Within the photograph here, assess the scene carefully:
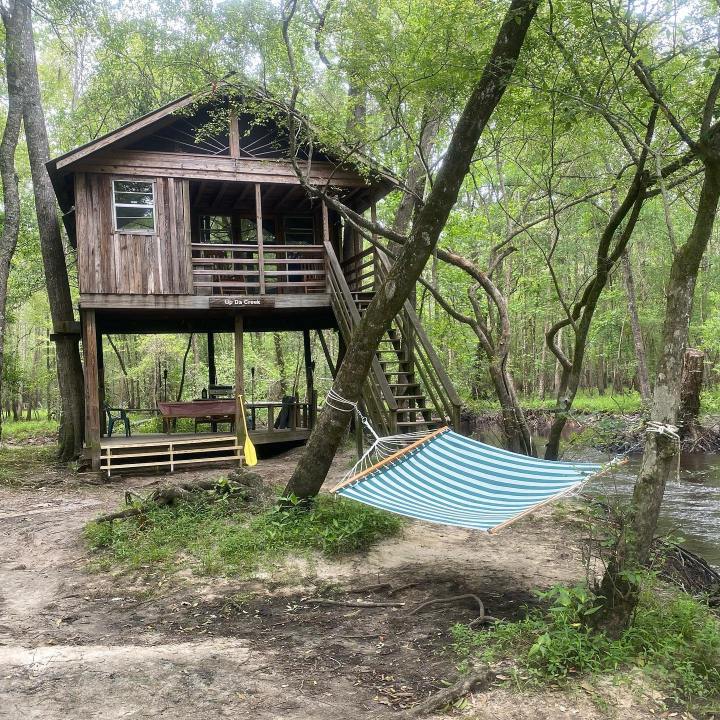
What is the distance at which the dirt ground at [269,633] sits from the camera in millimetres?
3338

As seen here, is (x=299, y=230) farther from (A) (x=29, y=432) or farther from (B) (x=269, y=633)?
(A) (x=29, y=432)

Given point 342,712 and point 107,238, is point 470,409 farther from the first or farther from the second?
point 342,712

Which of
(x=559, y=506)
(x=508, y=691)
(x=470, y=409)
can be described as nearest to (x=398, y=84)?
(x=559, y=506)

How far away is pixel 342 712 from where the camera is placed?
10.9ft

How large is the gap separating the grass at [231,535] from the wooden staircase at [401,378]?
71.1 inches

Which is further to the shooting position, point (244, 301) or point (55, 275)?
point (55, 275)

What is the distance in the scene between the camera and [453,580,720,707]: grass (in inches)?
135

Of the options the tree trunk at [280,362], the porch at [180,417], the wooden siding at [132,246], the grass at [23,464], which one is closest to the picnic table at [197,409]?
the porch at [180,417]

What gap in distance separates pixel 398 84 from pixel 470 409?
11.5 metres

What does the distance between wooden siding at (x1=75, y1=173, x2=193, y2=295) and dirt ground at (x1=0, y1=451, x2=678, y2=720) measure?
4.81m

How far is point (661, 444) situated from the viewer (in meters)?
3.86

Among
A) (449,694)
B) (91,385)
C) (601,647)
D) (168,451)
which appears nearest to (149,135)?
(91,385)

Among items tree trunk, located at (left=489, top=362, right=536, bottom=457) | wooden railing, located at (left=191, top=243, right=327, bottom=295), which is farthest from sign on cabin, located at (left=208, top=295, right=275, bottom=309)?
tree trunk, located at (left=489, top=362, right=536, bottom=457)

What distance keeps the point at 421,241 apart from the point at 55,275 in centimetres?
940
